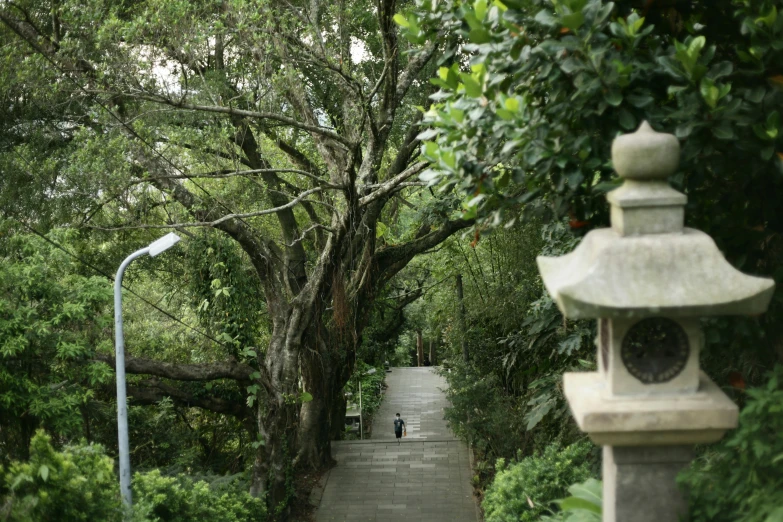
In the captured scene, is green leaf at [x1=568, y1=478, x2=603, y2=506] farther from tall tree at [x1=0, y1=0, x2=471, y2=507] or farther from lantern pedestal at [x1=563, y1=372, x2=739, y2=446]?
tall tree at [x1=0, y1=0, x2=471, y2=507]

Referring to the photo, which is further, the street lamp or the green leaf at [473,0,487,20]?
the street lamp

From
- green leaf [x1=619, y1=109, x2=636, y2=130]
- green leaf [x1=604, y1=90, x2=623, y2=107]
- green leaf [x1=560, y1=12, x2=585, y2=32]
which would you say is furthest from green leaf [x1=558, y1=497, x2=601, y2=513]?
green leaf [x1=560, y1=12, x2=585, y2=32]

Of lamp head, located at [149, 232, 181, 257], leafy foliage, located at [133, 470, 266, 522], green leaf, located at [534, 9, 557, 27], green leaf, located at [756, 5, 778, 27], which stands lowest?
leafy foliage, located at [133, 470, 266, 522]

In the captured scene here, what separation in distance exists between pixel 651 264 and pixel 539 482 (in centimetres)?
515

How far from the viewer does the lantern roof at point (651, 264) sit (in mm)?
3232

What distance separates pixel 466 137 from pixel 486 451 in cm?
961

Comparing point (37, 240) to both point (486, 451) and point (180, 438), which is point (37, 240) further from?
point (486, 451)

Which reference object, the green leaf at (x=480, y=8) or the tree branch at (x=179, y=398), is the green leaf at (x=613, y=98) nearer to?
the green leaf at (x=480, y=8)

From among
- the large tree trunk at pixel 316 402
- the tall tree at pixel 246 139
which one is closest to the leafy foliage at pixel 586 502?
the tall tree at pixel 246 139

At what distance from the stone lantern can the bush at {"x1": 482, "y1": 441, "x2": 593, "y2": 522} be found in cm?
377

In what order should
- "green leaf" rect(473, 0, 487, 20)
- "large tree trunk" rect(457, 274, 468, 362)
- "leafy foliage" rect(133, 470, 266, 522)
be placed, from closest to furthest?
1. "green leaf" rect(473, 0, 487, 20)
2. "leafy foliage" rect(133, 470, 266, 522)
3. "large tree trunk" rect(457, 274, 468, 362)

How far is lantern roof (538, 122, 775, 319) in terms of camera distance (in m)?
3.23

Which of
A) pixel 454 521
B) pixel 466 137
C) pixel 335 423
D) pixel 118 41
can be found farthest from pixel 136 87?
pixel 335 423

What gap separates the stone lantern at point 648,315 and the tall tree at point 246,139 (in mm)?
4975
